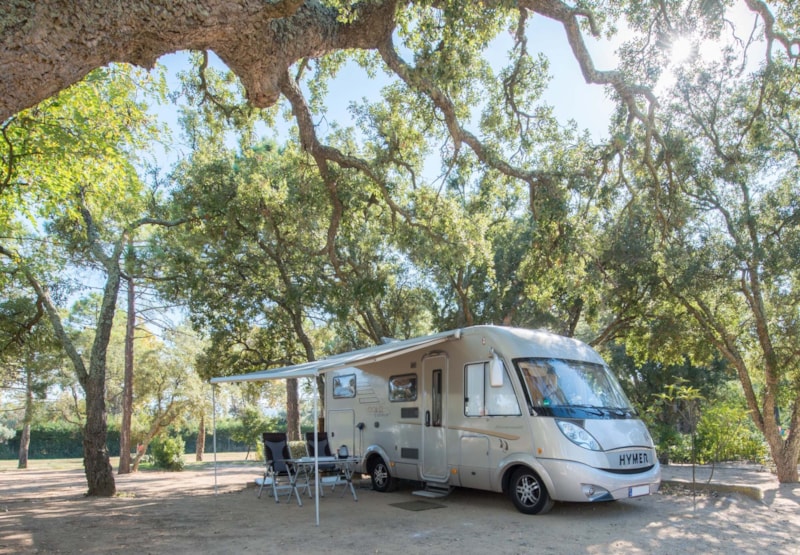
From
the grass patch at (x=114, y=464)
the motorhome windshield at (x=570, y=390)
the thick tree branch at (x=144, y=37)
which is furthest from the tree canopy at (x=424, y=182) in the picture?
the grass patch at (x=114, y=464)

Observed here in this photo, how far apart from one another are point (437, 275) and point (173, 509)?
9985 millimetres

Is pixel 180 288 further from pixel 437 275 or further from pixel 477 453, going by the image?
pixel 477 453

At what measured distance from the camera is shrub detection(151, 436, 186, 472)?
836 inches

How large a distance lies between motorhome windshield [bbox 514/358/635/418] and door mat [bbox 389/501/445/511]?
2.18 m

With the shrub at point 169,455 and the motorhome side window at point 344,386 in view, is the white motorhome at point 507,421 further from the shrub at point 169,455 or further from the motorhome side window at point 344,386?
the shrub at point 169,455

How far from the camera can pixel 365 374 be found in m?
10.9

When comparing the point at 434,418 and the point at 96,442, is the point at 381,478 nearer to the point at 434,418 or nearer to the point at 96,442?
the point at 434,418

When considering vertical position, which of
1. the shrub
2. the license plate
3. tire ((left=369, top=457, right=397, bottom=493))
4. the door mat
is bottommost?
the shrub

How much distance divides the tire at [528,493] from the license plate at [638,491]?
3.18 ft

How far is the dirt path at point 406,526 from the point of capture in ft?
19.8

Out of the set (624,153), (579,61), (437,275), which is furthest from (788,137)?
(437,275)

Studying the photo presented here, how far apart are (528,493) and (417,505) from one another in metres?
1.82

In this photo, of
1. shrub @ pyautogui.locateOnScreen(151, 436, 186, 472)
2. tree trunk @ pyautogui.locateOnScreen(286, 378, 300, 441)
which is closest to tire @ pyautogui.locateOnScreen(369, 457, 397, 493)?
tree trunk @ pyautogui.locateOnScreen(286, 378, 300, 441)

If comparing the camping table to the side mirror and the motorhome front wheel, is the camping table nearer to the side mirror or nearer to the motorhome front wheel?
the motorhome front wheel
